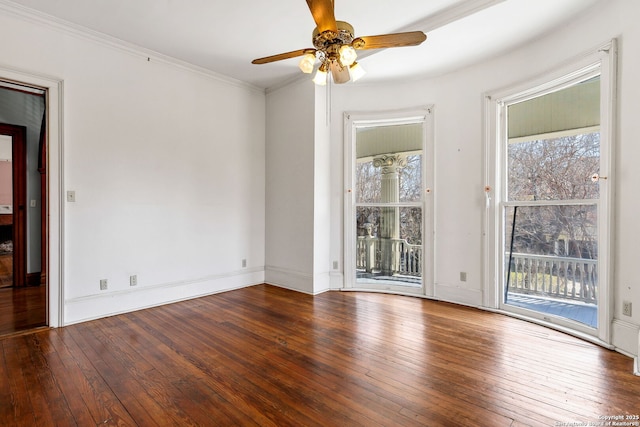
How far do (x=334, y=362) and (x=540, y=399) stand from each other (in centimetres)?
127

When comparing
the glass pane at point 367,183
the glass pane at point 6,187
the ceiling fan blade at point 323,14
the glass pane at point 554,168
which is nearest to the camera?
the ceiling fan blade at point 323,14

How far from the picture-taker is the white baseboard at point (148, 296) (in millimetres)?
3182

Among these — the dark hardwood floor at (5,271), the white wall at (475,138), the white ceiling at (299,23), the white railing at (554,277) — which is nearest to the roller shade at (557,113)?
the white wall at (475,138)

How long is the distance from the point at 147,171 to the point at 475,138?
3.74 meters

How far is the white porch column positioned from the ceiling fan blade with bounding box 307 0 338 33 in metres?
2.48

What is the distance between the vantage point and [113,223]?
11.2 ft

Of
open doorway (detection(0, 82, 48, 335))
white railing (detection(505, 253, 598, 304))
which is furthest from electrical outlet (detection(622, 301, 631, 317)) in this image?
open doorway (detection(0, 82, 48, 335))

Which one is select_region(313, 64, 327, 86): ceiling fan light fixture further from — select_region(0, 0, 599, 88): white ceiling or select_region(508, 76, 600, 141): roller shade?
select_region(508, 76, 600, 141): roller shade

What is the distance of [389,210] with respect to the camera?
4375 millimetres

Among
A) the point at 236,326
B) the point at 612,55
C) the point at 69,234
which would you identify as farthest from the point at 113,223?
the point at 612,55

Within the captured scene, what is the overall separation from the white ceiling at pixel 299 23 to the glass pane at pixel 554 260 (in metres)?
1.72

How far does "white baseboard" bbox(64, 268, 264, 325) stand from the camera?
Answer: 3182 millimetres

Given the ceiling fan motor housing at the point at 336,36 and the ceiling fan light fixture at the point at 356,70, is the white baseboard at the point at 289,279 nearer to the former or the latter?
the ceiling fan light fixture at the point at 356,70

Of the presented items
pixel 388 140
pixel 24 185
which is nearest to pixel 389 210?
pixel 388 140
